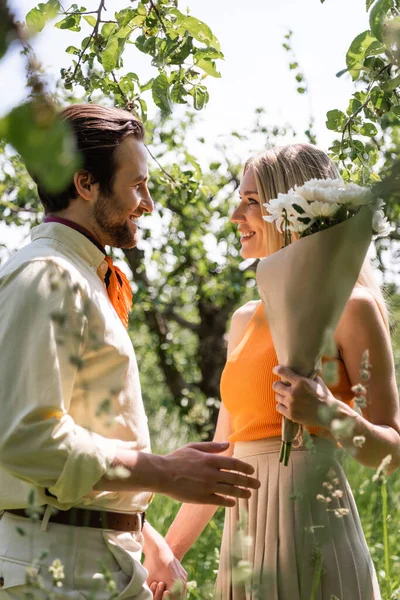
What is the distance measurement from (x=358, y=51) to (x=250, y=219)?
69 cm

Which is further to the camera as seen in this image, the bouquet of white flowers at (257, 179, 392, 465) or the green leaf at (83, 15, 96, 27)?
the green leaf at (83, 15, 96, 27)

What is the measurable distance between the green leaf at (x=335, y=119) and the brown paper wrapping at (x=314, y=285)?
672 mm

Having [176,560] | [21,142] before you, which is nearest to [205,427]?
[176,560]

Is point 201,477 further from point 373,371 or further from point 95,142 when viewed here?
point 95,142

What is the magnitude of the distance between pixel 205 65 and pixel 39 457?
4.58 ft

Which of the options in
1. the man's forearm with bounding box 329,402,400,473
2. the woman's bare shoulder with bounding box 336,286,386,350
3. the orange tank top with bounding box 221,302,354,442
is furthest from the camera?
the orange tank top with bounding box 221,302,354,442

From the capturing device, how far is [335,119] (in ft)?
8.30

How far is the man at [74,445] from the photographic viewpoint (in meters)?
1.79

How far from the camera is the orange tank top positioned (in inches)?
95.7

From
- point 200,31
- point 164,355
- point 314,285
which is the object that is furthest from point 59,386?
point 164,355

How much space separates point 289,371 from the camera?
201 centimetres

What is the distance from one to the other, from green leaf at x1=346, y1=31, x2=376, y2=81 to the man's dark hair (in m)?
0.71

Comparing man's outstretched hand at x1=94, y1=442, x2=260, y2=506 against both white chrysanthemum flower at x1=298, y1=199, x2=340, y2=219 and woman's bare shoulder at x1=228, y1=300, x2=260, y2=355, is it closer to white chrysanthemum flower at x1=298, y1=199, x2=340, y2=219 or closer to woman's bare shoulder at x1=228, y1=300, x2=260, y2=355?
white chrysanthemum flower at x1=298, y1=199, x2=340, y2=219

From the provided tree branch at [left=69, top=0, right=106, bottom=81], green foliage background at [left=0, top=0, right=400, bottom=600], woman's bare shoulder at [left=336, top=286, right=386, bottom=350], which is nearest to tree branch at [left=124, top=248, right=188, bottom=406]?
green foliage background at [left=0, top=0, right=400, bottom=600]
